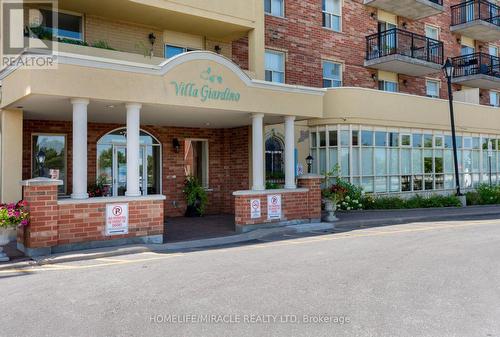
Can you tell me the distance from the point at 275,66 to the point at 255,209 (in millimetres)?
7577

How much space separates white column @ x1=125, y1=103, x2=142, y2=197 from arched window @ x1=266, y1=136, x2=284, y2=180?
24.6ft

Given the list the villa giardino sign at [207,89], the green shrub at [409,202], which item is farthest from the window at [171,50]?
the green shrub at [409,202]

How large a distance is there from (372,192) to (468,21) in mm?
14153

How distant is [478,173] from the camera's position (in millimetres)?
23062

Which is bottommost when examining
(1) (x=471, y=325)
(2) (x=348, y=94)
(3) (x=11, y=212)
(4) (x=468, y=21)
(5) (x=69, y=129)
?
(1) (x=471, y=325)

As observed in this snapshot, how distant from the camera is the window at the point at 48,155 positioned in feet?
42.7

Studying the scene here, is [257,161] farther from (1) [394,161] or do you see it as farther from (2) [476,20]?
(2) [476,20]

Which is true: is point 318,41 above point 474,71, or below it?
below

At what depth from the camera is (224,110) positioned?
12484mm

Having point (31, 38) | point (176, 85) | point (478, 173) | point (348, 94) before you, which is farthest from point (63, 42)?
point (478, 173)

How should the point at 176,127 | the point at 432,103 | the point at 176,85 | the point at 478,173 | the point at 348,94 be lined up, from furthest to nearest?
the point at 478,173 < the point at 432,103 < the point at 348,94 < the point at 176,127 < the point at 176,85

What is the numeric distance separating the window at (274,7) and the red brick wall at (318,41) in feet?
0.67

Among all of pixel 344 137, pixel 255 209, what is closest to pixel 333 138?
pixel 344 137

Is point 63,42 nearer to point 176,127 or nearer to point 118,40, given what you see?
point 118,40
